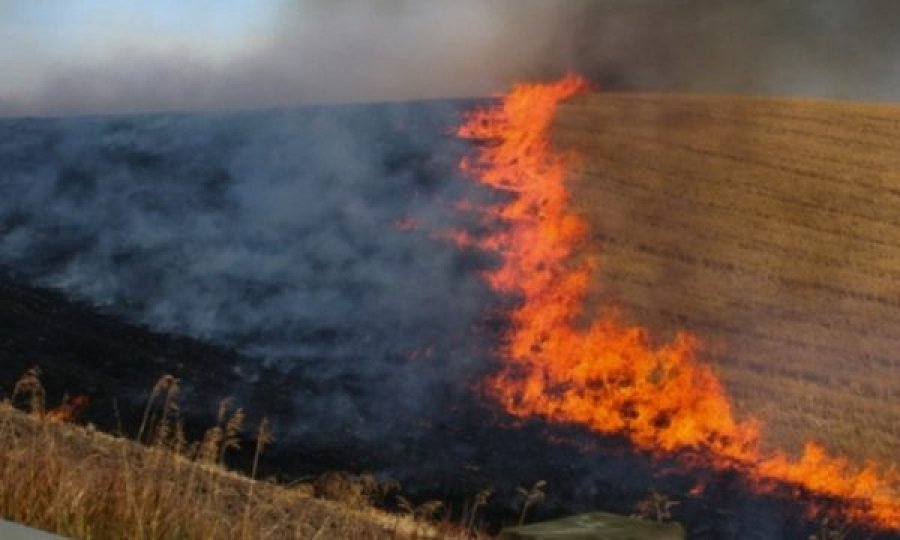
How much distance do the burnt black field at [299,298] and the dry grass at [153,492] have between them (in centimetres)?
30

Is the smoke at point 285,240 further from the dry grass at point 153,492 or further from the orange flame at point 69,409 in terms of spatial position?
the orange flame at point 69,409

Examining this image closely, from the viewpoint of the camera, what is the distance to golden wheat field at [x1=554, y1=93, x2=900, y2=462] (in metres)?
5.52

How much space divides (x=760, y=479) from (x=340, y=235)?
2.60m

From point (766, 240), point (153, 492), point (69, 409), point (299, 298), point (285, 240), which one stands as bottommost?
point (153, 492)

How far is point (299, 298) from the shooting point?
627 centimetres

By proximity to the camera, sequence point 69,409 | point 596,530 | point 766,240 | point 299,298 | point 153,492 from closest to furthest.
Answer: point 596,530 < point 153,492 < point 69,409 < point 766,240 < point 299,298

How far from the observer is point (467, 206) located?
6660 mm

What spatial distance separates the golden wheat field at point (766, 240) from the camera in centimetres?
552

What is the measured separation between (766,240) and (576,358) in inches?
45.7

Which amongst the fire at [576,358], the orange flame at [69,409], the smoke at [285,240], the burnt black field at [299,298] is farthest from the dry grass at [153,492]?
the fire at [576,358]

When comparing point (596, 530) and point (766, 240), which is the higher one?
point (766, 240)

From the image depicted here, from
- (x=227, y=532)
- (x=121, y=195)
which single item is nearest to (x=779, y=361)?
(x=227, y=532)

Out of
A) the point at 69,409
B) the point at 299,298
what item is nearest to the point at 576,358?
the point at 299,298

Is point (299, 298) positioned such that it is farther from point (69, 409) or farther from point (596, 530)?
point (596, 530)
